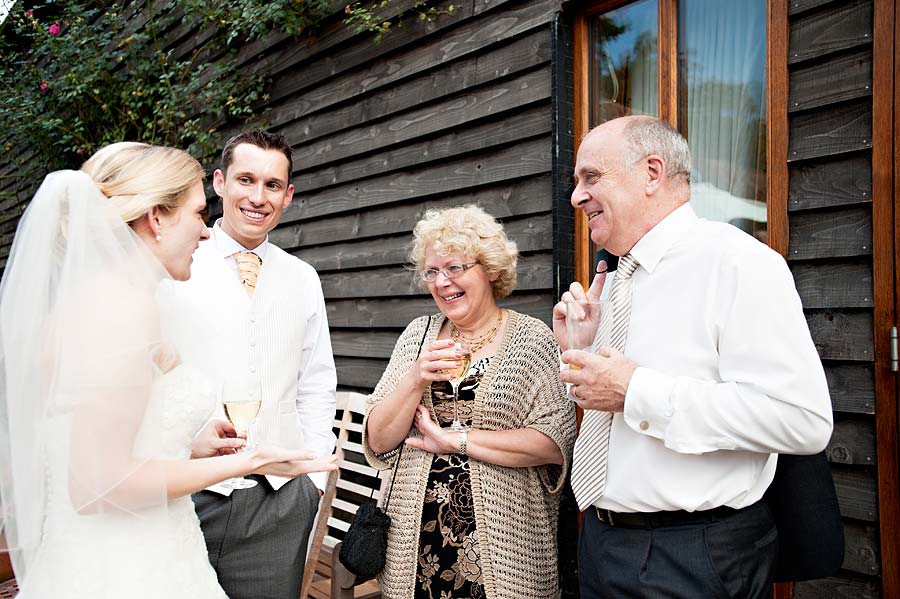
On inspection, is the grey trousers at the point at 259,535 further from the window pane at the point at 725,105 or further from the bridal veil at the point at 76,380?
the window pane at the point at 725,105

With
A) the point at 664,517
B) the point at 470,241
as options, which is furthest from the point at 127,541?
the point at 470,241

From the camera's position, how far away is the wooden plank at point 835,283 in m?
2.05

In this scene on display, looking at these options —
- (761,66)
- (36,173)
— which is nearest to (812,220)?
(761,66)

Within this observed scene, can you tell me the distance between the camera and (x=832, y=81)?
2113 millimetres

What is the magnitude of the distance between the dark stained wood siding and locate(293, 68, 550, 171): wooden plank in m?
1.11

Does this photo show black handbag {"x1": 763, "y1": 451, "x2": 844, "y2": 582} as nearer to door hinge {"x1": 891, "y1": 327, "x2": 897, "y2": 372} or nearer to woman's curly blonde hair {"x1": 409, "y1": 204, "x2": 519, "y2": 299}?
door hinge {"x1": 891, "y1": 327, "x2": 897, "y2": 372}

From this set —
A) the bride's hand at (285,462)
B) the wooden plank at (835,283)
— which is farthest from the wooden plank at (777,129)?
the bride's hand at (285,462)

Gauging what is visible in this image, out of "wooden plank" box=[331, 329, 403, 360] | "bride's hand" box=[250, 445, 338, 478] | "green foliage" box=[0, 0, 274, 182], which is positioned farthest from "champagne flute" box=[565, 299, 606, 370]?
"green foliage" box=[0, 0, 274, 182]

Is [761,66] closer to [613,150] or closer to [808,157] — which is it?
[808,157]

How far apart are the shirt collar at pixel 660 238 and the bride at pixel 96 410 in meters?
0.93

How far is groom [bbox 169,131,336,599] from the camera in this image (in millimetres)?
2361

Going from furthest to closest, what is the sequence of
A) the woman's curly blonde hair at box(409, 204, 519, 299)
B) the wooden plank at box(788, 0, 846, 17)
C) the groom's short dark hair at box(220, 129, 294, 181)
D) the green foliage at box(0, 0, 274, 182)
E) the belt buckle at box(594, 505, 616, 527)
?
the green foliage at box(0, 0, 274, 182) < the groom's short dark hair at box(220, 129, 294, 181) < the woman's curly blonde hair at box(409, 204, 519, 299) < the wooden plank at box(788, 0, 846, 17) < the belt buckle at box(594, 505, 616, 527)

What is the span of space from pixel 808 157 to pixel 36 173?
26.8 feet

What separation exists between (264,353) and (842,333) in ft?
6.24
